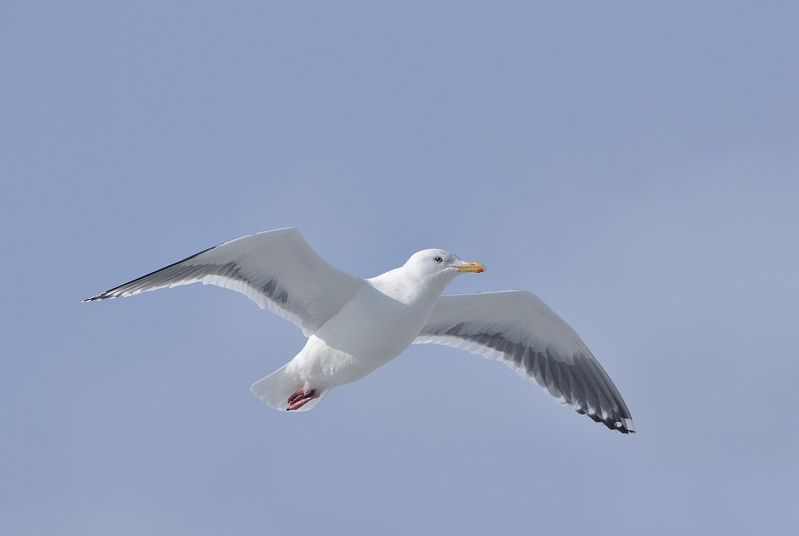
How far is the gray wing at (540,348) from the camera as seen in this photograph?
11125 mm

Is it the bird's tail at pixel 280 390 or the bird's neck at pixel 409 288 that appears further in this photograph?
the bird's tail at pixel 280 390

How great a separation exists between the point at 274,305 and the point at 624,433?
4475 millimetres

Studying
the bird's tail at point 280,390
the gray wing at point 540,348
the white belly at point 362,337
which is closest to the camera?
the white belly at point 362,337

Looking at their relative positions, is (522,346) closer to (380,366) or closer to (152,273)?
(380,366)

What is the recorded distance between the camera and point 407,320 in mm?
9344

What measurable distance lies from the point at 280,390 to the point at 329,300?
110 cm

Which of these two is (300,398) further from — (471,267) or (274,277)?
(471,267)

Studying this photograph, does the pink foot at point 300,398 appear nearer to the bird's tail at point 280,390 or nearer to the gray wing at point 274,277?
the bird's tail at point 280,390

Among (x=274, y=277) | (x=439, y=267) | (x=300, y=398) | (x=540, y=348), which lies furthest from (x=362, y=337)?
(x=540, y=348)

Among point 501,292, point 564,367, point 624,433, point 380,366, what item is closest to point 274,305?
point 380,366

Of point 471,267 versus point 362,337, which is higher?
point 471,267

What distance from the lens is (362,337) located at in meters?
9.38

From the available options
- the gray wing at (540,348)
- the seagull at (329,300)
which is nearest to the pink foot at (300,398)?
the seagull at (329,300)

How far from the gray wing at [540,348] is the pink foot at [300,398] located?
1.64 m
